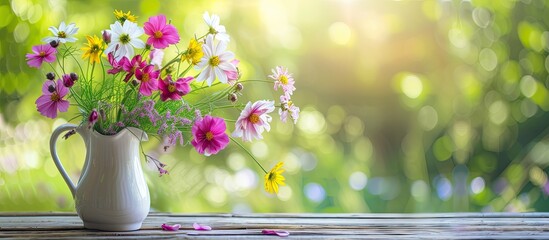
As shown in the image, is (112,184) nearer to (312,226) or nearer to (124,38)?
(124,38)

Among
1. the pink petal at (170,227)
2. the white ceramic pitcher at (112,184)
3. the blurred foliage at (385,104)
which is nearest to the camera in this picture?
the white ceramic pitcher at (112,184)

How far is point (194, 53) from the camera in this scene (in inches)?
59.5

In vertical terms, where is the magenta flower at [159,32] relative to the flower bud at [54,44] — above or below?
above

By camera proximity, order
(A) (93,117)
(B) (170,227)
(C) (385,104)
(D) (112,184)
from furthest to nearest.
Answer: (C) (385,104) < (B) (170,227) < (D) (112,184) < (A) (93,117)

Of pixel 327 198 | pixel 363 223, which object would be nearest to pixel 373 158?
pixel 327 198

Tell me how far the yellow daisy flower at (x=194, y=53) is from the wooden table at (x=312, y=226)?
0.34 metres

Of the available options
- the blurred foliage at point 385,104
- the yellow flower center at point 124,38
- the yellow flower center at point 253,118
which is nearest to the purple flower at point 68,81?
the yellow flower center at point 124,38

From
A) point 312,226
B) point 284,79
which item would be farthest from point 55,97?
point 312,226

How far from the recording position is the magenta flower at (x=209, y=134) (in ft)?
4.85

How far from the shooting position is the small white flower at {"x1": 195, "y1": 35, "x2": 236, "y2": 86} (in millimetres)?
1511

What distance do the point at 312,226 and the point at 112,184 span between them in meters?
0.47

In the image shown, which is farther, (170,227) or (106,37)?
(170,227)

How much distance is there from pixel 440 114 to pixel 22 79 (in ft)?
→ 4.58

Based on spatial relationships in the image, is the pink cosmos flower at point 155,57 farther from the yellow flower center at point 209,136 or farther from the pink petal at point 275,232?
the pink petal at point 275,232
